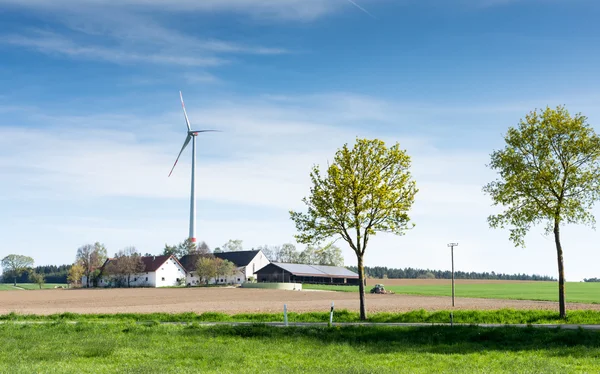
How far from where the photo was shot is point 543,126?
116 feet

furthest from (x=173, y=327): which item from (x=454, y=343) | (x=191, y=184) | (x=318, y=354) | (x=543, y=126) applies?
(x=191, y=184)

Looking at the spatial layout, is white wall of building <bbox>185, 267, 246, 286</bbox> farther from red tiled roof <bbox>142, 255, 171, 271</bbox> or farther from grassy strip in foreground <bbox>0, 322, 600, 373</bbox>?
grassy strip in foreground <bbox>0, 322, 600, 373</bbox>

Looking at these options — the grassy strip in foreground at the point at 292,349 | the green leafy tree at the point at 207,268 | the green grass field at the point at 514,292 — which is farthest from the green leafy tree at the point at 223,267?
the grassy strip in foreground at the point at 292,349

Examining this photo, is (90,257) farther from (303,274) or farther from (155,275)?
(303,274)

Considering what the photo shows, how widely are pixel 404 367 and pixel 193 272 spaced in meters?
146

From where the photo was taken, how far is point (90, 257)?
6885 inches

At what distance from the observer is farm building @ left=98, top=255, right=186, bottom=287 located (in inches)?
6004

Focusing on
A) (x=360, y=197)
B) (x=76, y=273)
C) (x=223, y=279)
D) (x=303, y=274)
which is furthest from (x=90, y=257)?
(x=360, y=197)

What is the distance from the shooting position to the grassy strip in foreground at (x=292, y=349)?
17844 millimetres

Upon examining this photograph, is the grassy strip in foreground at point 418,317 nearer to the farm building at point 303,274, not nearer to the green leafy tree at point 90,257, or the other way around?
the farm building at point 303,274

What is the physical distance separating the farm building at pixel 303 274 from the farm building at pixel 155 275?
2257cm

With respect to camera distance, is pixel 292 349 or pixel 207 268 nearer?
pixel 292 349

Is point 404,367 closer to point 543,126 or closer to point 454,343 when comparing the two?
point 454,343

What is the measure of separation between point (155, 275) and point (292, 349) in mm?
135879
